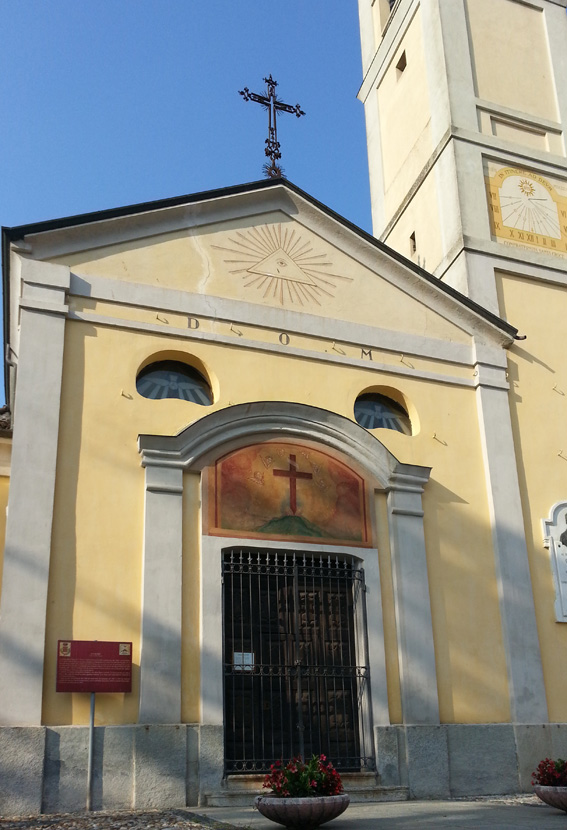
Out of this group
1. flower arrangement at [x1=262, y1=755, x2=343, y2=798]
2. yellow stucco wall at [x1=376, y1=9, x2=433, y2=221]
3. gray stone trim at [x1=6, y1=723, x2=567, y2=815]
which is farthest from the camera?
yellow stucco wall at [x1=376, y1=9, x2=433, y2=221]

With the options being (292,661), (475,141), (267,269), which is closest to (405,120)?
(475,141)

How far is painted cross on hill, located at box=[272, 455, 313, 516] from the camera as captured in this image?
1197 cm

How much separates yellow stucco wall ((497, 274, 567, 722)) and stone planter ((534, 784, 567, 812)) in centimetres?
300

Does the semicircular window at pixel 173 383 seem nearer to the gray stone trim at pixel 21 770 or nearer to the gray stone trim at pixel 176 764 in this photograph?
the gray stone trim at pixel 176 764

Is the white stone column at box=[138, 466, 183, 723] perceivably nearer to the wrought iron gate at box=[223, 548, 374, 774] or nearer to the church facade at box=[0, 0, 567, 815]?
the church facade at box=[0, 0, 567, 815]

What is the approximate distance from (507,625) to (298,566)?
3165mm

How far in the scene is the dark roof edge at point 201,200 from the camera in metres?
11.9

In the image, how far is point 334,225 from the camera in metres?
14.1

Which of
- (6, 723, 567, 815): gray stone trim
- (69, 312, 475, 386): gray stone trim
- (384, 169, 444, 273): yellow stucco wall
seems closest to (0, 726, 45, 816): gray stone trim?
(6, 723, 567, 815): gray stone trim

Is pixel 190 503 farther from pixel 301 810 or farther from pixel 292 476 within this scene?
pixel 301 810

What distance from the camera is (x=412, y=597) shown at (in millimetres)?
12172

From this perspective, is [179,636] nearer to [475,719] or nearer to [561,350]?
[475,719]

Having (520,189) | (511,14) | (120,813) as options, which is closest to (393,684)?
(120,813)

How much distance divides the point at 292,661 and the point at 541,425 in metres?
5.78
